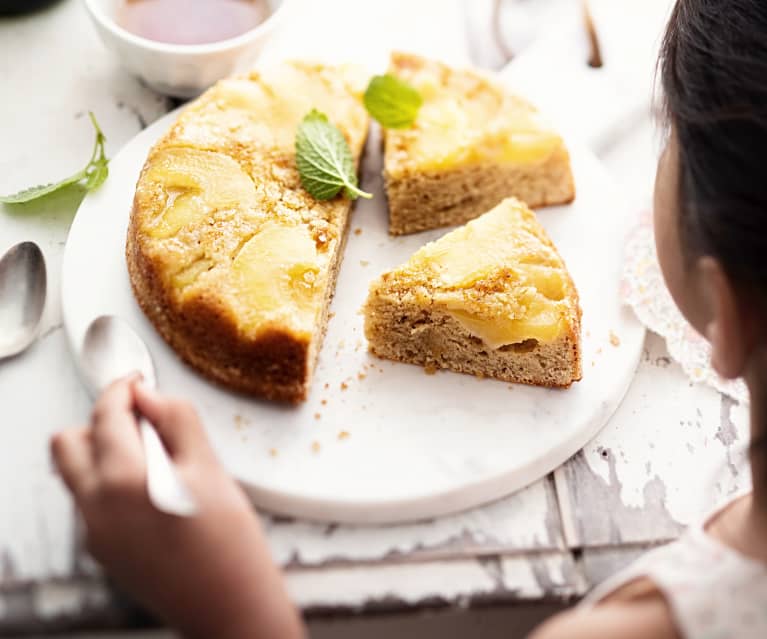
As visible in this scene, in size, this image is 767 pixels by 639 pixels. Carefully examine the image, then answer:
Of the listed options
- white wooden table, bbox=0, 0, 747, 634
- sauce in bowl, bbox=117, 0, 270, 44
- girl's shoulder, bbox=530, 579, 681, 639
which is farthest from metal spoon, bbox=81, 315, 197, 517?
sauce in bowl, bbox=117, 0, 270, 44

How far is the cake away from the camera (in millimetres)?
2148

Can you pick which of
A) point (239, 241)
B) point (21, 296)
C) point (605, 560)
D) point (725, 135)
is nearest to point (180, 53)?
point (239, 241)

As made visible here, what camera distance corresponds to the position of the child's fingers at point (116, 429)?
1827 millimetres

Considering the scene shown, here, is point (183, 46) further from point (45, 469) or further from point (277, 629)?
point (277, 629)

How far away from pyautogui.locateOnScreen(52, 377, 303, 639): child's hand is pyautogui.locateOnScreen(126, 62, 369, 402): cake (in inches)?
12.6

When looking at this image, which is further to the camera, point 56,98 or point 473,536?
point 56,98

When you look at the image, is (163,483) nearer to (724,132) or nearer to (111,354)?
(111,354)

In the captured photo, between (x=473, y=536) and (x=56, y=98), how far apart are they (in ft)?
5.87

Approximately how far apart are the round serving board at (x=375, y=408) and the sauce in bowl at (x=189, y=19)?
0.41m

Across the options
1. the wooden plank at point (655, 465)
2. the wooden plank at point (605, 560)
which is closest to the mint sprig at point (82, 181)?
the wooden plank at point (655, 465)

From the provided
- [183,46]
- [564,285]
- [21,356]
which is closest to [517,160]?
[564,285]

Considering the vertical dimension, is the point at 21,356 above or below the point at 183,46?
below

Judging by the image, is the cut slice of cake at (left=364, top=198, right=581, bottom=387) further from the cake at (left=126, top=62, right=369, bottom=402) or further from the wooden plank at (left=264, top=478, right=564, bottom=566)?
the wooden plank at (left=264, top=478, right=564, bottom=566)

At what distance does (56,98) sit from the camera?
2.84m
